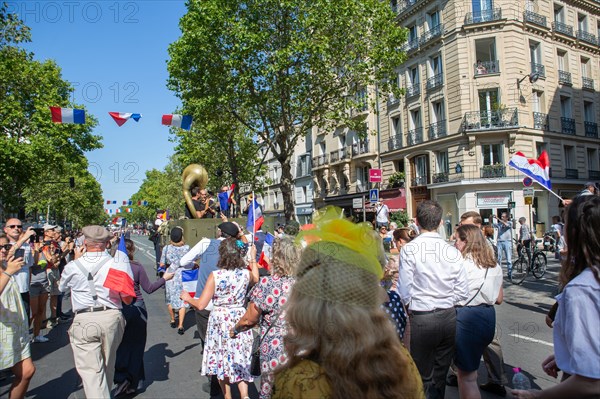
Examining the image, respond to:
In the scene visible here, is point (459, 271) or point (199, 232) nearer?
point (459, 271)

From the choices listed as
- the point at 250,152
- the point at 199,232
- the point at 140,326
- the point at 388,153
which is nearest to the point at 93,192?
the point at 250,152

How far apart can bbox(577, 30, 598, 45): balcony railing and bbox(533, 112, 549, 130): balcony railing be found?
717 cm

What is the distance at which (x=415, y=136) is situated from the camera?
29.1 meters

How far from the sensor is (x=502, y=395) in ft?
15.0

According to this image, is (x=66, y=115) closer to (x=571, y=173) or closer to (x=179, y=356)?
(x=179, y=356)

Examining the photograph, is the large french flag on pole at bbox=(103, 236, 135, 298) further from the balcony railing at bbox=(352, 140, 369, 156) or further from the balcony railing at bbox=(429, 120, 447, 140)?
the balcony railing at bbox=(352, 140, 369, 156)

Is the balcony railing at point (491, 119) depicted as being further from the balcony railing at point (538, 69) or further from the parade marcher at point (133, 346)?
the parade marcher at point (133, 346)

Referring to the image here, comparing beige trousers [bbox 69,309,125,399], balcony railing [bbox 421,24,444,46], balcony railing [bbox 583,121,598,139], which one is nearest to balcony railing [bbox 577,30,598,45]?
balcony railing [bbox 583,121,598,139]

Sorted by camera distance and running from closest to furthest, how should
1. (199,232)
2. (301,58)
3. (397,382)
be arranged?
(397,382) → (199,232) → (301,58)

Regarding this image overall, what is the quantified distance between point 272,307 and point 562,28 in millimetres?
32129

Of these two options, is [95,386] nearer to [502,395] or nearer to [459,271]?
[459,271]

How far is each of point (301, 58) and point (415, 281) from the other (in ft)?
51.6

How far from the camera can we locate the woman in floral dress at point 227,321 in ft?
14.2

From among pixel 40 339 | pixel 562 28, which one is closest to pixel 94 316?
pixel 40 339
